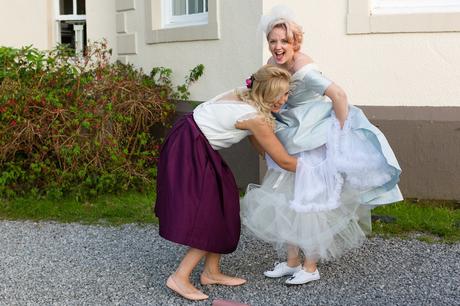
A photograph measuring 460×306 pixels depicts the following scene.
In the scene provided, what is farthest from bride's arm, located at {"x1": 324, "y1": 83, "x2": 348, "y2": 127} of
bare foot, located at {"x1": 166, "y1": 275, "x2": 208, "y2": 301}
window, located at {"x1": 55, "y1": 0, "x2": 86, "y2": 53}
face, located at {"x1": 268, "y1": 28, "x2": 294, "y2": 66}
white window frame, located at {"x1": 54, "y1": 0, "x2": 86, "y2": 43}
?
white window frame, located at {"x1": 54, "y1": 0, "x2": 86, "y2": 43}

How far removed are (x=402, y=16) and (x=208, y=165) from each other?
9.62 ft

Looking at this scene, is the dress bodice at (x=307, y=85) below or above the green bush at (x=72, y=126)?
above

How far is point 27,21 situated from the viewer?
10.0 metres

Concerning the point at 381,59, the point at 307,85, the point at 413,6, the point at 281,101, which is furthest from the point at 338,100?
the point at 413,6

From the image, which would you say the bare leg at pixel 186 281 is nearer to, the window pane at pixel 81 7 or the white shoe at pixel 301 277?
the white shoe at pixel 301 277

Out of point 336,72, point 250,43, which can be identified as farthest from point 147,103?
point 336,72

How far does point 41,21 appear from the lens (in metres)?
10.0

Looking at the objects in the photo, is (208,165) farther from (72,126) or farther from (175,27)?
(175,27)

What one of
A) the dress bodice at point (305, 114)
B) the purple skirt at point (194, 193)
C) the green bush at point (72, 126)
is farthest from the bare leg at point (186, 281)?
the green bush at point (72, 126)

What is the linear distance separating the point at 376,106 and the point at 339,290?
8.17 feet

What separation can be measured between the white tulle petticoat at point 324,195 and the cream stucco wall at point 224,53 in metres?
2.49

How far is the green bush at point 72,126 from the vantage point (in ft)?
21.4

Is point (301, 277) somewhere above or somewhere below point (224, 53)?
below

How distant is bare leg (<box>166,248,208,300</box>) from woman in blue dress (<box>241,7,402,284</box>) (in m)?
0.37
